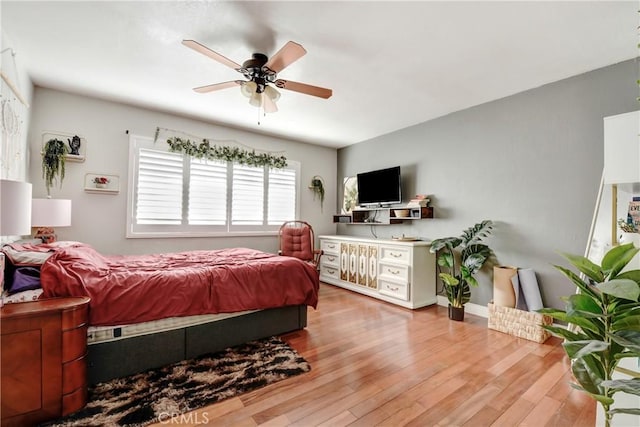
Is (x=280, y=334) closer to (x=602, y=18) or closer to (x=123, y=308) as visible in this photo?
(x=123, y=308)

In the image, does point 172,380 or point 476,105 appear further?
point 476,105

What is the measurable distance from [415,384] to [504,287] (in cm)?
174

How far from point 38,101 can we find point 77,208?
127 centimetres

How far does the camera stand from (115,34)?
7.23ft

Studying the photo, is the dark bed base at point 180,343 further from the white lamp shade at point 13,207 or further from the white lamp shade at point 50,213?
the white lamp shade at point 50,213

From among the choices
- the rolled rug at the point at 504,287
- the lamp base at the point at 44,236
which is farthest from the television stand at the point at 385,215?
the lamp base at the point at 44,236

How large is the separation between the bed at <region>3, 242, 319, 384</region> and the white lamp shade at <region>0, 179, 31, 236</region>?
1.26ft

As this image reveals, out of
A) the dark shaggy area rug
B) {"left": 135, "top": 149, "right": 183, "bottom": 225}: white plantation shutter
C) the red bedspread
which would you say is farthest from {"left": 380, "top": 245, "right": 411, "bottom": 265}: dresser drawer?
{"left": 135, "top": 149, "right": 183, "bottom": 225}: white plantation shutter

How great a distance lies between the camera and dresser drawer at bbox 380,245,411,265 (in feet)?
11.9

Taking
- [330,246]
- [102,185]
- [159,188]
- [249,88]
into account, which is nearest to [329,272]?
[330,246]

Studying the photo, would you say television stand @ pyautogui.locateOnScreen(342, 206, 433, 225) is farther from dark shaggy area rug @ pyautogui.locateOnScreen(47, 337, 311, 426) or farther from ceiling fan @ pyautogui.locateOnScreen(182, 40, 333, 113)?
dark shaggy area rug @ pyautogui.locateOnScreen(47, 337, 311, 426)

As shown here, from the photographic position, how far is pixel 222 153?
429 centimetres

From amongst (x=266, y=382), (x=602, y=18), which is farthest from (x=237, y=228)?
(x=602, y=18)

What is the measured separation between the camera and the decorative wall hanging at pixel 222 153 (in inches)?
155
